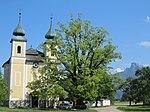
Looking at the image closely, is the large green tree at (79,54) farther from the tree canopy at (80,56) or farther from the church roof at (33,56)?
the church roof at (33,56)

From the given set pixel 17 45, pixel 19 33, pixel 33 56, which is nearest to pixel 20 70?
pixel 33 56

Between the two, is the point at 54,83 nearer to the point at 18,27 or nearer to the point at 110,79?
the point at 110,79

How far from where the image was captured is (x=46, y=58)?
53.9 meters

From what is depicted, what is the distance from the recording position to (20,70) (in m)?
61.3

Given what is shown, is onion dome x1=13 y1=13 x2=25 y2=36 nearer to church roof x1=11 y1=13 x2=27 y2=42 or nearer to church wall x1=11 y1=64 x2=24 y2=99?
church roof x1=11 y1=13 x2=27 y2=42

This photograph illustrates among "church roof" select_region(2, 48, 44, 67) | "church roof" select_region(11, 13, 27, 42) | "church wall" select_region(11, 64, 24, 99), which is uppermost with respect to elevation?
"church roof" select_region(11, 13, 27, 42)

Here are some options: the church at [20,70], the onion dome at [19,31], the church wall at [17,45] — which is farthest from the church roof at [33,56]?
the onion dome at [19,31]

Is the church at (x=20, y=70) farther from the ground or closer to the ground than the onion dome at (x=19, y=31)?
closer to the ground

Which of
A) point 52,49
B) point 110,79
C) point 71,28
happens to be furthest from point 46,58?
point 110,79

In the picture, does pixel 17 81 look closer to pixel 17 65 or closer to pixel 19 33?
pixel 17 65

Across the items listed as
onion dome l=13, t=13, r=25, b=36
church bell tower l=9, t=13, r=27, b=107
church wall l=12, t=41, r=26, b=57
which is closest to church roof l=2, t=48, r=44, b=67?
church bell tower l=9, t=13, r=27, b=107

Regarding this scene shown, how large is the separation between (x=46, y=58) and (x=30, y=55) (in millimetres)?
11320

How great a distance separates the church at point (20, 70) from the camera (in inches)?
2371

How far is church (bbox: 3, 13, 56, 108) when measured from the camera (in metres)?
60.2
